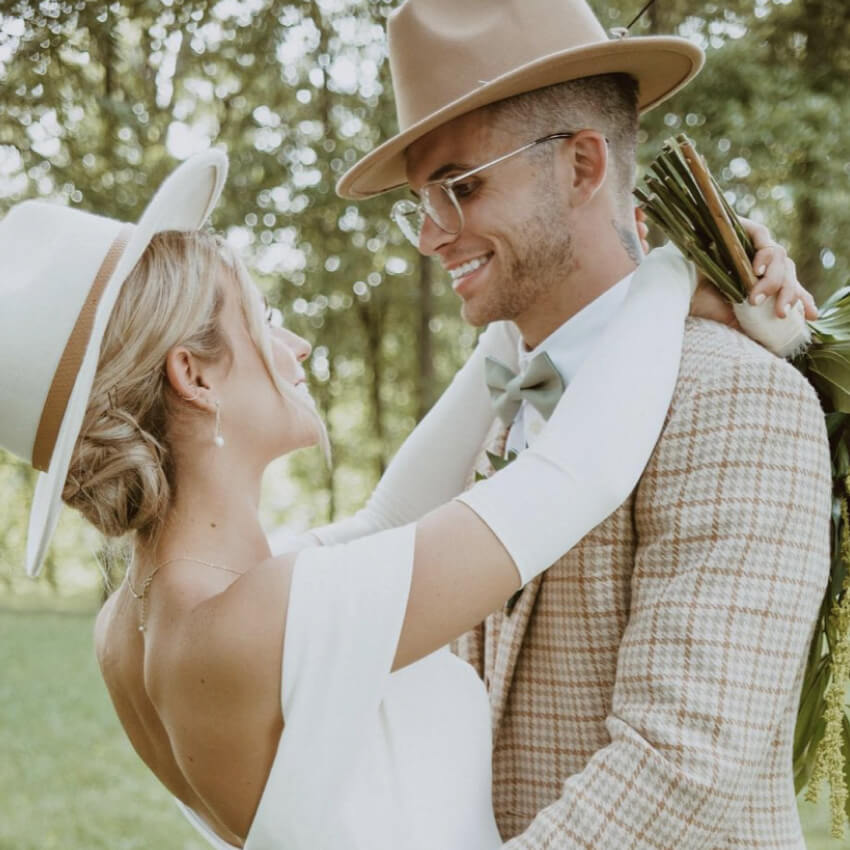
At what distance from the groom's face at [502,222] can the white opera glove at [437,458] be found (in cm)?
28

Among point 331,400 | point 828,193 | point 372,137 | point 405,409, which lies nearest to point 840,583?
point 828,193

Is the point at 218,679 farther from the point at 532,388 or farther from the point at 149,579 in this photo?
the point at 532,388

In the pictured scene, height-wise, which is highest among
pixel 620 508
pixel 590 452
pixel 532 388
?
pixel 590 452

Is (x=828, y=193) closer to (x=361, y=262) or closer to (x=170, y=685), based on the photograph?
(x=361, y=262)

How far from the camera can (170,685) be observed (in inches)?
77.7

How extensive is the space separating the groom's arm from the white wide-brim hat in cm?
109

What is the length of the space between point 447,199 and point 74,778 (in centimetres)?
692

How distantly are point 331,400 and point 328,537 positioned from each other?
1389 cm

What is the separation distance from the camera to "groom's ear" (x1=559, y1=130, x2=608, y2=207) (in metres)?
2.65

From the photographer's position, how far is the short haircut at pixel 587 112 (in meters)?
2.64

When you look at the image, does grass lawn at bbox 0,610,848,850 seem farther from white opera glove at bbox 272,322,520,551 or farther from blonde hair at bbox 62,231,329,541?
blonde hair at bbox 62,231,329,541

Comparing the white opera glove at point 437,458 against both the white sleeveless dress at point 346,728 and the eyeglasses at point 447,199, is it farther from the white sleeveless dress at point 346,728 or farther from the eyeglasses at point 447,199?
the white sleeveless dress at point 346,728

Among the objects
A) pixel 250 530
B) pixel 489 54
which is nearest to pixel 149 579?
pixel 250 530

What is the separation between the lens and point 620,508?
6.93 feet
